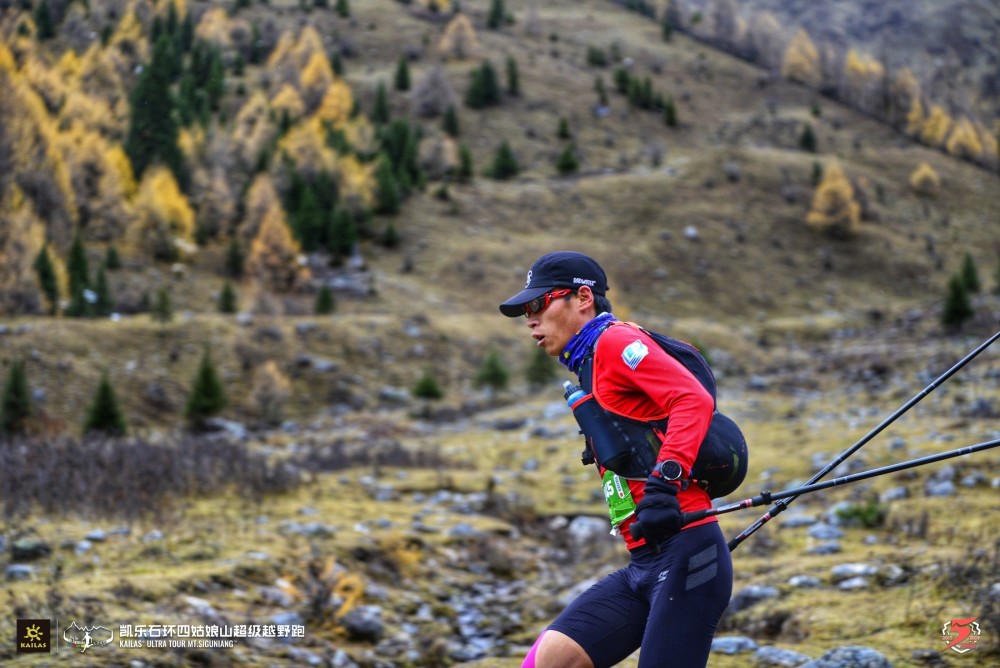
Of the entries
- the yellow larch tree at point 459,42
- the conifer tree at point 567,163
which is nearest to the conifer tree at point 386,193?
the conifer tree at point 567,163

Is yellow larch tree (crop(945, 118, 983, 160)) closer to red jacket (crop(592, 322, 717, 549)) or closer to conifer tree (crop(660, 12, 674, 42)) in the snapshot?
conifer tree (crop(660, 12, 674, 42))

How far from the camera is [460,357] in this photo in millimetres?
37438

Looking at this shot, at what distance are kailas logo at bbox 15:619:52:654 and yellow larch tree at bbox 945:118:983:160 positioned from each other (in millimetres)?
97057

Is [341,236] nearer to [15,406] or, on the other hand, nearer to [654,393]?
[15,406]

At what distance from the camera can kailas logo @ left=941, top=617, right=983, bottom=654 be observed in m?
6.14

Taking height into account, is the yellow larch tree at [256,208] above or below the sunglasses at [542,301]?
below

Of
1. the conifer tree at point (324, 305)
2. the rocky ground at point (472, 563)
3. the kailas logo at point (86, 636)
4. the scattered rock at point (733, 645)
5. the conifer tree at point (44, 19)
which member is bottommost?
the conifer tree at point (324, 305)

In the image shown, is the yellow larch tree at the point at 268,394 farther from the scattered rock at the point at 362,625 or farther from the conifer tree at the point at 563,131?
the conifer tree at the point at 563,131

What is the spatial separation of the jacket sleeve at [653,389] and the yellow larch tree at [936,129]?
328ft

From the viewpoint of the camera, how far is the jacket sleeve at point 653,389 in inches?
141

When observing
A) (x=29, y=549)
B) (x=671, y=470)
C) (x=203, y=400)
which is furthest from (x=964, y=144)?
(x=671, y=470)

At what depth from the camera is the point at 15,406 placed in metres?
21.8

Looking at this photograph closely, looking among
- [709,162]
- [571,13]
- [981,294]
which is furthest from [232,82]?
[571,13]

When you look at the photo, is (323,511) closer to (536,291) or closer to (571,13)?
(536,291)
